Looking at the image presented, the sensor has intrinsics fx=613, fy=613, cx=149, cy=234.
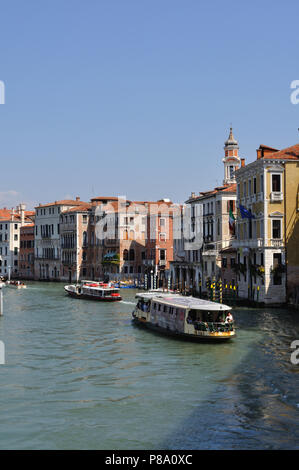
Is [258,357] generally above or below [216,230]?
below

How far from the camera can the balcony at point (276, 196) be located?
3378 centimetres

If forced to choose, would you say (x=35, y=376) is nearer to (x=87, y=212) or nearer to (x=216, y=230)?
(x=216, y=230)

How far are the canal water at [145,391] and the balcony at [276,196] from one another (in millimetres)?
9892

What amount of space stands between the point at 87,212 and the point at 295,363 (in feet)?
175

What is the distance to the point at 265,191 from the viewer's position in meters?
33.8

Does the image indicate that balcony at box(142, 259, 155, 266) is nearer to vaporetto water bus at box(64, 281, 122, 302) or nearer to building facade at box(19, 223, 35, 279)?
vaporetto water bus at box(64, 281, 122, 302)

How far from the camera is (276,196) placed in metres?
33.8

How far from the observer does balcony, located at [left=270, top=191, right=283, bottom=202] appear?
111ft

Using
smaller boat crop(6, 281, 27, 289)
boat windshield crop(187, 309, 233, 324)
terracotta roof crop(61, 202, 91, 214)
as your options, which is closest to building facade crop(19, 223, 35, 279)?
terracotta roof crop(61, 202, 91, 214)

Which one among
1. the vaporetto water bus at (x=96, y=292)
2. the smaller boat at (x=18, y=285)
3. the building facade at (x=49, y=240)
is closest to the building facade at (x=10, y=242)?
the building facade at (x=49, y=240)

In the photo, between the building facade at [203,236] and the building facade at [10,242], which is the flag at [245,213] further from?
the building facade at [10,242]

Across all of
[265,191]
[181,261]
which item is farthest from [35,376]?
[181,261]

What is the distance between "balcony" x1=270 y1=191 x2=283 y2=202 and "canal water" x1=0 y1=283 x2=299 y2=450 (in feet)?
32.5

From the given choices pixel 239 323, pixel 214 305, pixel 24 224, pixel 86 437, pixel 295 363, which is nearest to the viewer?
pixel 86 437
